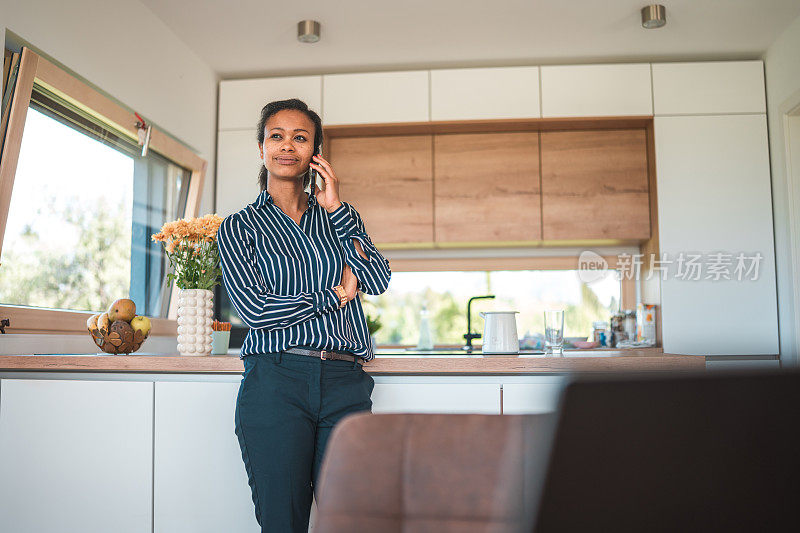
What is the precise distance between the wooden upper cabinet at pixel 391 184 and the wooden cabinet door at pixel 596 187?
0.69 m

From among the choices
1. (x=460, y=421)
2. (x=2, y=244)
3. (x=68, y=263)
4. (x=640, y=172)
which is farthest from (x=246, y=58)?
(x=460, y=421)

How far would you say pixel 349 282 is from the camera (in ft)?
5.82

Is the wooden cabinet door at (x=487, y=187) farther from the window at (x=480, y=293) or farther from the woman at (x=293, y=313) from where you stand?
the woman at (x=293, y=313)

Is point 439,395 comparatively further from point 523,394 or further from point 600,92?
point 600,92

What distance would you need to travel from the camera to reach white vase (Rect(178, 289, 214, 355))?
2.22m

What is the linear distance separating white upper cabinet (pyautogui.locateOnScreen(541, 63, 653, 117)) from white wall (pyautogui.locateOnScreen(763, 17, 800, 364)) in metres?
0.64

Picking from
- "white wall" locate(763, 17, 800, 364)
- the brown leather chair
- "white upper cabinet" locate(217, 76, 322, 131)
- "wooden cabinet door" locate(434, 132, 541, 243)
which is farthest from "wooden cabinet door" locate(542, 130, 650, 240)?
the brown leather chair

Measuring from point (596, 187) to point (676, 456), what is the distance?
12.4 feet

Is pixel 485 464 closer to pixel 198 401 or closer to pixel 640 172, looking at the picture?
pixel 198 401

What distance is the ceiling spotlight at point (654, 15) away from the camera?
3350mm

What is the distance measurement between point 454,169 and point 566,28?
3.25 ft

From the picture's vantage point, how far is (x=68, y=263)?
2.89 metres

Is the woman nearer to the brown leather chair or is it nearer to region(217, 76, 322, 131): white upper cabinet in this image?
the brown leather chair

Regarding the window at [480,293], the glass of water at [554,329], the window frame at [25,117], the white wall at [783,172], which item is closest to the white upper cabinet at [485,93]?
the window at [480,293]
